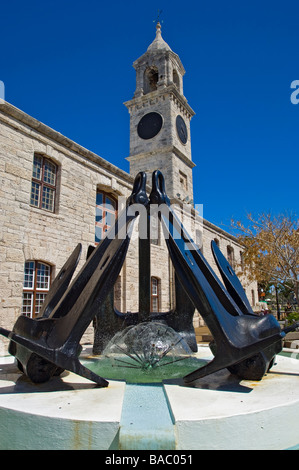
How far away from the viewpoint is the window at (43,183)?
31.3ft

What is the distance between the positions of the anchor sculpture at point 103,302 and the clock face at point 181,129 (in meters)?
18.9

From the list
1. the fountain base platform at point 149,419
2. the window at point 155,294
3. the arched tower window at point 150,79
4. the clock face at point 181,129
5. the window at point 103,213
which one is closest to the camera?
the fountain base platform at point 149,419

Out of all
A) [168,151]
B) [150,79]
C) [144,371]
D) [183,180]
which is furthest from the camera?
[150,79]

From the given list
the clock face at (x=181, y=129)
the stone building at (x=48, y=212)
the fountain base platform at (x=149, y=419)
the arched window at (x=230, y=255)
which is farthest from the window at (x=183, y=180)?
the fountain base platform at (x=149, y=419)

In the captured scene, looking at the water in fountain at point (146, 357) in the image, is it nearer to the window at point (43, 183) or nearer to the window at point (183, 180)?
the window at point (43, 183)

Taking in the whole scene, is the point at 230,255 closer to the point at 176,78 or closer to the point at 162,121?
the point at 162,121

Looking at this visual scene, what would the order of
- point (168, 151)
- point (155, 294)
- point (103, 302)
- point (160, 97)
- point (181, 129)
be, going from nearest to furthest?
point (103, 302), point (155, 294), point (168, 151), point (160, 97), point (181, 129)

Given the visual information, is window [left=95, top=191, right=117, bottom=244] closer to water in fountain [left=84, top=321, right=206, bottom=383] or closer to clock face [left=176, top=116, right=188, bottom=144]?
water in fountain [left=84, top=321, right=206, bottom=383]

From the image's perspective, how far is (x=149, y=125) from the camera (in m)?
21.8

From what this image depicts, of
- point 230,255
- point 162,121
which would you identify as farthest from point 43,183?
point 230,255

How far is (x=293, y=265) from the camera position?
9664 millimetres

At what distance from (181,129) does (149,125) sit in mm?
2428

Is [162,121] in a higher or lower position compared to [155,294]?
higher

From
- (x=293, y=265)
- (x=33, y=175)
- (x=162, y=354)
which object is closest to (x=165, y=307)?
(x=293, y=265)
